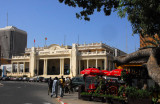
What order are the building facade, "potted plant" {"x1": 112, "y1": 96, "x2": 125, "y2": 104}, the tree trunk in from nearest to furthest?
the tree trunk < "potted plant" {"x1": 112, "y1": 96, "x2": 125, "y2": 104} < the building facade

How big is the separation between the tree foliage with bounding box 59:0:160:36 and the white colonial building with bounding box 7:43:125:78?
5101 centimetres

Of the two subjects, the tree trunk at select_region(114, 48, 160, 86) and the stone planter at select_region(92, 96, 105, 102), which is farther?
the stone planter at select_region(92, 96, 105, 102)

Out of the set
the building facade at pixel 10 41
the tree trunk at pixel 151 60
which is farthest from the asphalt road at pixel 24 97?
the building facade at pixel 10 41

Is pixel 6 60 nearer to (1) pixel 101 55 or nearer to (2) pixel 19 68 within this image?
(2) pixel 19 68

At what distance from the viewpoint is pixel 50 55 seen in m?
73.1

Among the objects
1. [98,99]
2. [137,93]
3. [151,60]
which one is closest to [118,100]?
[137,93]

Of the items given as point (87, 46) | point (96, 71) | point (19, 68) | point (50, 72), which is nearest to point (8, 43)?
point (19, 68)

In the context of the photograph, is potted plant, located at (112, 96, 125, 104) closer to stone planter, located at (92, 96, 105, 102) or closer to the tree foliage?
stone planter, located at (92, 96, 105, 102)

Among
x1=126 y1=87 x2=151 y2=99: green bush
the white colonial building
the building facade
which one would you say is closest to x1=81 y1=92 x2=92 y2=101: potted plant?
x1=126 y1=87 x2=151 y2=99: green bush

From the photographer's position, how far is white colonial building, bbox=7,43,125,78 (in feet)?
217

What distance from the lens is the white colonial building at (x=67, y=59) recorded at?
66125mm

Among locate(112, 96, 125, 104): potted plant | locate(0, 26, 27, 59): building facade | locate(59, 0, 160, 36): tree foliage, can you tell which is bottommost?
locate(112, 96, 125, 104): potted plant

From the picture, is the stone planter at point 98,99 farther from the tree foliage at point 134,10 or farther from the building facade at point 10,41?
the building facade at point 10,41

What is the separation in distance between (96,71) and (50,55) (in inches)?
2154
